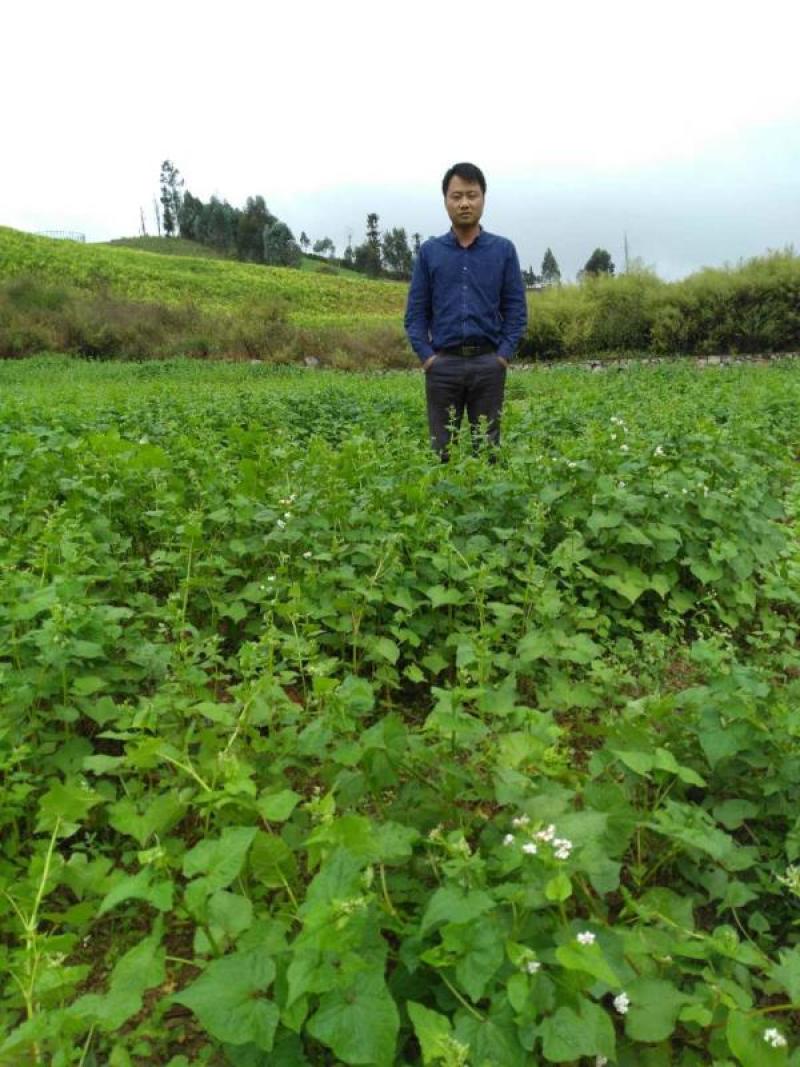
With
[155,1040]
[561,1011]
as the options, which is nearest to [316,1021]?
[561,1011]

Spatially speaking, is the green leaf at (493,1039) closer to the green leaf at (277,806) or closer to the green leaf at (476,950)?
the green leaf at (476,950)

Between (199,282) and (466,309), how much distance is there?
36572 millimetres

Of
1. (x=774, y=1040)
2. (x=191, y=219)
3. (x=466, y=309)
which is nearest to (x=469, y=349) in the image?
(x=466, y=309)

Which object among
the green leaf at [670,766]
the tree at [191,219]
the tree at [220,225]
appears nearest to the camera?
the green leaf at [670,766]

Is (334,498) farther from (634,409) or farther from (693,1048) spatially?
(634,409)

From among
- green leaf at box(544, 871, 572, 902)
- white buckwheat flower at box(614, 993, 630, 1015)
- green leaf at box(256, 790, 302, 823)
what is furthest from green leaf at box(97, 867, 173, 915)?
white buckwheat flower at box(614, 993, 630, 1015)

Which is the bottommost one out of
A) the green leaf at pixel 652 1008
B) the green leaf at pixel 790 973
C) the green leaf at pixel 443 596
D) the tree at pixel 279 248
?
the green leaf at pixel 652 1008

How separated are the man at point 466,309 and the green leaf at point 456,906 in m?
3.57

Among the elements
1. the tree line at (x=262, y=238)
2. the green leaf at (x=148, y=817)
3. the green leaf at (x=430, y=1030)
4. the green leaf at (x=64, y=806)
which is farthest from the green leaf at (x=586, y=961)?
the tree line at (x=262, y=238)

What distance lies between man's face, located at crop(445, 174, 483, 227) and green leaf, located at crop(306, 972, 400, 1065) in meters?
4.47

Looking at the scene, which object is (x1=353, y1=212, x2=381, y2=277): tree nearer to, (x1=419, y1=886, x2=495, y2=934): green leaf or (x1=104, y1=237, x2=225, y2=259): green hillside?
(x1=104, y1=237, x2=225, y2=259): green hillside

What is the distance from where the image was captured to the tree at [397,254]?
7650 cm

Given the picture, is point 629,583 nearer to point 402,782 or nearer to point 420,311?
point 402,782

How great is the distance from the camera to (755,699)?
207 centimetres
